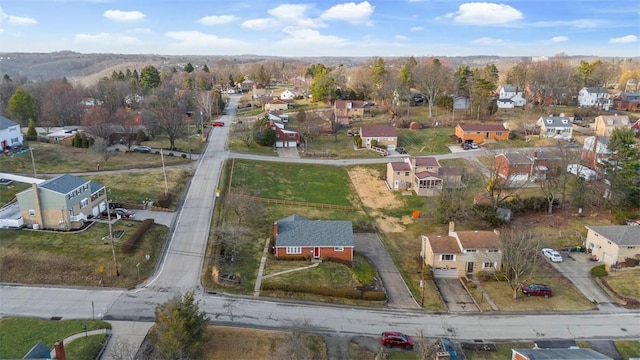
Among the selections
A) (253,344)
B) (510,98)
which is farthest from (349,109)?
(253,344)

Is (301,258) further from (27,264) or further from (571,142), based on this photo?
(571,142)

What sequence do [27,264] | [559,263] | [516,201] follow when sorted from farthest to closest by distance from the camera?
[516,201] < [559,263] < [27,264]

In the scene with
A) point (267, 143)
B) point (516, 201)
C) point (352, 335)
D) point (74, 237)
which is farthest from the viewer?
point (267, 143)

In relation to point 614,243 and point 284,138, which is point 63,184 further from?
point 614,243

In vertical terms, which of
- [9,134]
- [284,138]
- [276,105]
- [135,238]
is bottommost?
[135,238]

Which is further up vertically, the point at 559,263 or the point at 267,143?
the point at 267,143

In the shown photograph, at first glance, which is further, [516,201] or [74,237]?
[516,201]

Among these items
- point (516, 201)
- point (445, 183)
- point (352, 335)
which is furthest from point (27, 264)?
point (516, 201)

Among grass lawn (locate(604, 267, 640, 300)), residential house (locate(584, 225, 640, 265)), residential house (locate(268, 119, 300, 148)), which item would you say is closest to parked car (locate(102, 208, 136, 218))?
residential house (locate(268, 119, 300, 148))
